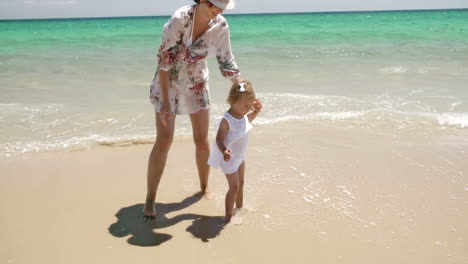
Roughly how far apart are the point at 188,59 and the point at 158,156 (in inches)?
29.1

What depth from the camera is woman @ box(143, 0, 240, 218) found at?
9.36ft

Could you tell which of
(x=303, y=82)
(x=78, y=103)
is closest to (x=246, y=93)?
(x=78, y=103)

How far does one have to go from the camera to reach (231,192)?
3129 mm

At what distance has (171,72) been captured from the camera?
9.90 ft

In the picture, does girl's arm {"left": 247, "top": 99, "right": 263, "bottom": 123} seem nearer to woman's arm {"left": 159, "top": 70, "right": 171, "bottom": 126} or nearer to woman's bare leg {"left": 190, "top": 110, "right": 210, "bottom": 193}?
woman's bare leg {"left": 190, "top": 110, "right": 210, "bottom": 193}

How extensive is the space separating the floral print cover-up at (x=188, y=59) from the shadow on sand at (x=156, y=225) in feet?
2.64

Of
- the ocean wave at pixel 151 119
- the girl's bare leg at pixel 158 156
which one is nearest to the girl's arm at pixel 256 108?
the girl's bare leg at pixel 158 156

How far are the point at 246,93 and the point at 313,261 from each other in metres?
1.15

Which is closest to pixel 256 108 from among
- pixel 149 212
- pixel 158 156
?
pixel 158 156

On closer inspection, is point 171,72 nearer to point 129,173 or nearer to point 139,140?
point 129,173

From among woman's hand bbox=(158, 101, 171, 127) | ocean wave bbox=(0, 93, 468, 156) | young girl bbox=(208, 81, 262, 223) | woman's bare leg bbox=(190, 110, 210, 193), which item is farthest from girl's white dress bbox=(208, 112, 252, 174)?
ocean wave bbox=(0, 93, 468, 156)

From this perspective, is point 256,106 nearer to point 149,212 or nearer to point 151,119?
point 149,212

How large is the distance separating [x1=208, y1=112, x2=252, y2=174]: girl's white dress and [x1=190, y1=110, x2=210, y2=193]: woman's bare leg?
25 cm

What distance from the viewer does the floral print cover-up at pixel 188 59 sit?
2854 millimetres
